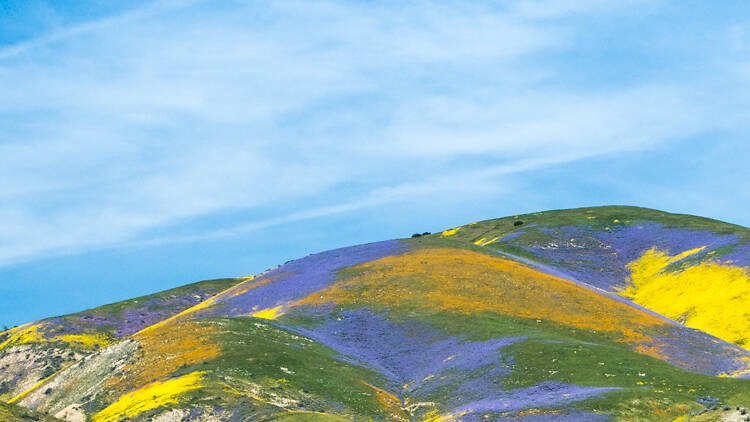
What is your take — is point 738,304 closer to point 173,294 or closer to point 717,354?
point 717,354

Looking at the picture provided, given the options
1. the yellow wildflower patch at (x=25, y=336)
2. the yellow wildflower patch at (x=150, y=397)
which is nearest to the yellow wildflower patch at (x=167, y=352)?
the yellow wildflower patch at (x=150, y=397)

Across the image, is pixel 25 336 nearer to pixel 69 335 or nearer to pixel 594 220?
pixel 69 335

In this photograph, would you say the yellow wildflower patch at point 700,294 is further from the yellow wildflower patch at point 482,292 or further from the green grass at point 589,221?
the green grass at point 589,221

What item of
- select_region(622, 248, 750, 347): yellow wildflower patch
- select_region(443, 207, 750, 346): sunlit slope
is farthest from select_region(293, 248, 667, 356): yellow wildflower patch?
select_region(443, 207, 750, 346): sunlit slope

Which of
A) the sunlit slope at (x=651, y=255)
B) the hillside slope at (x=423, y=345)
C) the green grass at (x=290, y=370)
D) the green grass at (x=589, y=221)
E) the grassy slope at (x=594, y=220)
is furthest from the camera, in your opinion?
the grassy slope at (x=594, y=220)

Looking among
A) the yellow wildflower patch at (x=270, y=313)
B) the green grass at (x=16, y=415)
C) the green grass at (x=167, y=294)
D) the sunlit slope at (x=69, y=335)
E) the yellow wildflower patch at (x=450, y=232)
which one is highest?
the yellow wildflower patch at (x=450, y=232)

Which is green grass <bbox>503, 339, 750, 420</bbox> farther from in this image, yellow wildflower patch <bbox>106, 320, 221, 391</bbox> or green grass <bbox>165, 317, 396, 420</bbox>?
yellow wildflower patch <bbox>106, 320, 221, 391</bbox>

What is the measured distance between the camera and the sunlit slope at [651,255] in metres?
84.5

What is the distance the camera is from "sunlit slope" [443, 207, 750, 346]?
84500mm

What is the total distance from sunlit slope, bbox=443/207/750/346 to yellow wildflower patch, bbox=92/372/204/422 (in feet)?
180

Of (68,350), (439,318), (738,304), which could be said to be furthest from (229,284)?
(738,304)

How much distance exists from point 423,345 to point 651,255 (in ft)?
217

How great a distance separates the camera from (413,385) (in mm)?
52625

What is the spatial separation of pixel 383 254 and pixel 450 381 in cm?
4021
